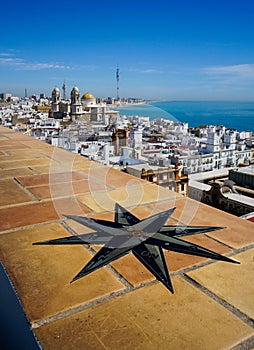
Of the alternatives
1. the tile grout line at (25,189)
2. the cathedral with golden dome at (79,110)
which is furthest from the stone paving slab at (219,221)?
the cathedral with golden dome at (79,110)

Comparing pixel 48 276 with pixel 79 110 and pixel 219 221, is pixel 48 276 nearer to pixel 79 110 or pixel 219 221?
pixel 219 221

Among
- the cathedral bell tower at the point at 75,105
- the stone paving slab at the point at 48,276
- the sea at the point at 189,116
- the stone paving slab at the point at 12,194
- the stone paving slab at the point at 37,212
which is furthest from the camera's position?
the cathedral bell tower at the point at 75,105

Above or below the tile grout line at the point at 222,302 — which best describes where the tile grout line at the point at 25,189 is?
above

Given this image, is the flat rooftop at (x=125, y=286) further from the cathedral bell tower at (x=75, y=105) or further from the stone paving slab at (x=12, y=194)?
the cathedral bell tower at (x=75, y=105)

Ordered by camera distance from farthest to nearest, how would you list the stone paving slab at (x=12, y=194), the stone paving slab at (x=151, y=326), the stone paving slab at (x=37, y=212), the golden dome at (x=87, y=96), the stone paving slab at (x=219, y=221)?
the golden dome at (x=87, y=96) < the stone paving slab at (x=12, y=194) < the stone paving slab at (x=37, y=212) < the stone paving slab at (x=219, y=221) < the stone paving slab at (x=151, y=326)

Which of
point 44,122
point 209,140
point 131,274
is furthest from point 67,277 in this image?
point 44,122

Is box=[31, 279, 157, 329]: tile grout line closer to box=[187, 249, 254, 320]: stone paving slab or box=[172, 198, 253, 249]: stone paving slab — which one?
box=[187, 249, 254, 320]: stone paving slab

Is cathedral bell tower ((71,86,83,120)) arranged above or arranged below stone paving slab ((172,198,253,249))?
above

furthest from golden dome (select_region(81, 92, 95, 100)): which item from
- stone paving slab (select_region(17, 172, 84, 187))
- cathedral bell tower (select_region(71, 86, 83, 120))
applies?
stone paving slab (select_region(17, 172, 84, 187))
